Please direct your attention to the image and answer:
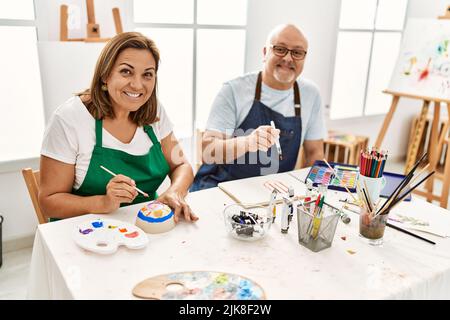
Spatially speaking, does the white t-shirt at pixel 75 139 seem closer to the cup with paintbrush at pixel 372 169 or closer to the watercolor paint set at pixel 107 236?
A: the watercolor paint set at pixel 107 236

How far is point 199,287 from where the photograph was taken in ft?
3.43

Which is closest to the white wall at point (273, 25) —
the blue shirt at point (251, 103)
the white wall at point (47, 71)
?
the white wall at point (47, 71)

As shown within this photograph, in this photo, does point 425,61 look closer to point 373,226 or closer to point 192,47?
point 192,47

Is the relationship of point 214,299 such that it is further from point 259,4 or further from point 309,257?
point 259,4

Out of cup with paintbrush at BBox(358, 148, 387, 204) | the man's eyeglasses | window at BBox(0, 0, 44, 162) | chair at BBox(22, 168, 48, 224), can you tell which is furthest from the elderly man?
window at BBox(0, 0, 44, 162)

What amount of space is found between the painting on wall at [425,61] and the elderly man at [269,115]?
4.75 feet

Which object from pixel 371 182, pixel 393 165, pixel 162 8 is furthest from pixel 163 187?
pixel 393 165

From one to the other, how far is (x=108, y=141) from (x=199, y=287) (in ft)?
2.56

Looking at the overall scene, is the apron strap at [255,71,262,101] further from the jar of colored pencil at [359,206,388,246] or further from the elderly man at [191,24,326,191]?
the jar of colored pencil at [359,206,388,246]

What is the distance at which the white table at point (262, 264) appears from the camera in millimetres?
1055

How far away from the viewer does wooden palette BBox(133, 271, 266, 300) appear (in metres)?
1.01

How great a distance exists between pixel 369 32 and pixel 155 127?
3003 mm

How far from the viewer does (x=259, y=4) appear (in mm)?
3266

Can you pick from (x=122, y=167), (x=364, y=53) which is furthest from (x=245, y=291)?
(x=364, y=53)
